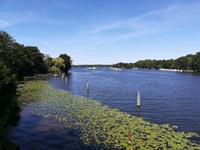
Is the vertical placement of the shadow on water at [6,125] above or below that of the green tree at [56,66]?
below

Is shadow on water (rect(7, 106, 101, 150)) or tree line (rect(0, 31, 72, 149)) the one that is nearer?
tree line (rect(0, 31, 72, 149))

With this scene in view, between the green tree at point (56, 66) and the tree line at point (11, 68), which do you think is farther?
the green tree at point (56, 66)

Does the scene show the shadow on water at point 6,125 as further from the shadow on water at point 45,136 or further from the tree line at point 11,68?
the shadow on water at point 45,136

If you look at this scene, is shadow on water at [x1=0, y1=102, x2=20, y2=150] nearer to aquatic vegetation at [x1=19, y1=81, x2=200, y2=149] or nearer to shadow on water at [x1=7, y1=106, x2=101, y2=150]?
shadow on water at [x1=7, y1=106, x2=101, y2=150]

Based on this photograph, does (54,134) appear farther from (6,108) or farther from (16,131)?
(6,108)

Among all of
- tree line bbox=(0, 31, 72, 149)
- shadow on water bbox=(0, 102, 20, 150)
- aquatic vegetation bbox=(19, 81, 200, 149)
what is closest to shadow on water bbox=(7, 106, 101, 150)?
aquatic vegetation bbox=(19, 81, 200, 149)

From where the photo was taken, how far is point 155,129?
30906 millimetres

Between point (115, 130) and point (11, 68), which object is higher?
point (11, 68)

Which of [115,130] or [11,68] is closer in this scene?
[115,130]

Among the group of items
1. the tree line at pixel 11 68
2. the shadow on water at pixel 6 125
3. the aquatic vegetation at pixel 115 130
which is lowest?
the aquatic vegetation at pixel 115 130

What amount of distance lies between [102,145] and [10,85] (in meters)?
11.0

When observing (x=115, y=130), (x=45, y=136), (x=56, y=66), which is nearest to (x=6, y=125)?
(x=45, y=136)

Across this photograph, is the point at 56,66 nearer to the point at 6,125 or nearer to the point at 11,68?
the point at 11,68

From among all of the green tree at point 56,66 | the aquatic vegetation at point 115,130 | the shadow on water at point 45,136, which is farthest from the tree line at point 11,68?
the aquatic vegetation at point 115,130
